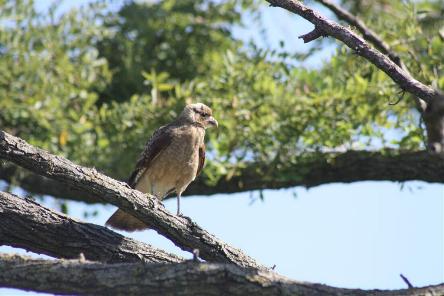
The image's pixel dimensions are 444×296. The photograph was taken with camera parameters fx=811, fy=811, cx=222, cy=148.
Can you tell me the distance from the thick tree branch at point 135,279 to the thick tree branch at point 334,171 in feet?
12.7

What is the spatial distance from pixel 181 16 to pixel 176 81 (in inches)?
34.6

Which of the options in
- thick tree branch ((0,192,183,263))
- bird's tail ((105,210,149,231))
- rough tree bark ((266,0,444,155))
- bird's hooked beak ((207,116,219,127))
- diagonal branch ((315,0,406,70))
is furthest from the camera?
bird's hooked beak ((207,116,219,127))

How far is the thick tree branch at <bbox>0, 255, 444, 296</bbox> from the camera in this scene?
4578 mm

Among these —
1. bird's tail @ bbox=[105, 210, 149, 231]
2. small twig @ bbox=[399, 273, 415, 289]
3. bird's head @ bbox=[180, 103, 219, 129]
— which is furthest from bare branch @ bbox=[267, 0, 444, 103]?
bird's head @ bbox=[180, 103, 219, 129]

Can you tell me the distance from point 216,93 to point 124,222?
2.48 m

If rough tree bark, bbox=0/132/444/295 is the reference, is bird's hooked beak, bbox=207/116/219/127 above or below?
above

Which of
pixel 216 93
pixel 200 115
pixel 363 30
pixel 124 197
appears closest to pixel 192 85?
pixel 216 93

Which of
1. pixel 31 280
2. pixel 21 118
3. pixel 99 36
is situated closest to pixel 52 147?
pixel 21 118

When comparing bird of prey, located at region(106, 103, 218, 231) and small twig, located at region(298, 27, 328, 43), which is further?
bird of prey, located at region(106, 103, 218, 231)

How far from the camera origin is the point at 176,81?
10578 mm

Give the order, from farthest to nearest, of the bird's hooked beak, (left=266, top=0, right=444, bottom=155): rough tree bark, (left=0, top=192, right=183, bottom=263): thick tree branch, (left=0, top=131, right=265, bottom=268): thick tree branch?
the bird's hooked beak < (left=0, top=192, right=183, bottom=263): thick tree branch < (left=0, top=131, right=265, bottom=268): thick tree branch < (left=266, top=0, right=444, bottom=155): rough tree bark

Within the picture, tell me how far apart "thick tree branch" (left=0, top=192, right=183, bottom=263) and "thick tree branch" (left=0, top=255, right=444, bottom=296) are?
964 mm

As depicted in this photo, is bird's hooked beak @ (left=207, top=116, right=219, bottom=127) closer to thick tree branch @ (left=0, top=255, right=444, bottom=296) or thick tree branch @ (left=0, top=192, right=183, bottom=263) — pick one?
thick tree branch @ (left=0, top=192, right=183, bottom=263)

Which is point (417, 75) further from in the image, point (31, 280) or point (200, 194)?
point (31, 280)
